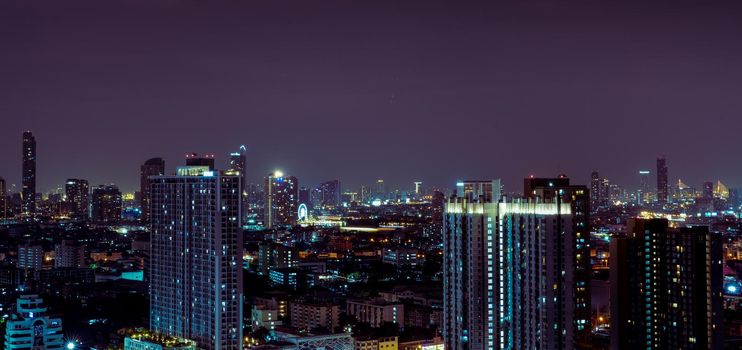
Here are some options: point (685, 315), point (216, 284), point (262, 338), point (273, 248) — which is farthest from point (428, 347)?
point (273, 248)

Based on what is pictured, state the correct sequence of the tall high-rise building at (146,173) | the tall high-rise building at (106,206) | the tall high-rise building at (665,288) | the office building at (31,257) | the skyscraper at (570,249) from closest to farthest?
the skyscraper at (570,249), the tall high-rise building at (665,288), the office building at (31,257), the tall high-rise building at (146,173), the tall high-rise building at (106,206)

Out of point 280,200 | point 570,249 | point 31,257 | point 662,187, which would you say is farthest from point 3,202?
point 570,249

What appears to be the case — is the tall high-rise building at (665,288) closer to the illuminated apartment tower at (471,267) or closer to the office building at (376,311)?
the illuminated apartment tower at (471,267)

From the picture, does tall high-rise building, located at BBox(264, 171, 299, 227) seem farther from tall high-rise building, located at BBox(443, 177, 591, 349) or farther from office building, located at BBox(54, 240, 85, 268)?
tall high-rise building, located at BBox(443, 177, 591, 349)

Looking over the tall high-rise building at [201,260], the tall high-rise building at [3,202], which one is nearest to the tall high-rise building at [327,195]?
the tall high-rise building at [3,202]

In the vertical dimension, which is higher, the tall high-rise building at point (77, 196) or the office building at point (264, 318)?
the tall high-rise building at point (77, 196)

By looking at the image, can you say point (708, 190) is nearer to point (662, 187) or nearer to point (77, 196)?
point (662, 187)

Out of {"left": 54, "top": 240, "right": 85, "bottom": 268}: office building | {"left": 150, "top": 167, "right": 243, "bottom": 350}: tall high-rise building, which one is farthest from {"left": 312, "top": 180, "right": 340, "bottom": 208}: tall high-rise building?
{"left": 150, "top": 167, "right": 243, "bottom": 350}: tall high-rise building
